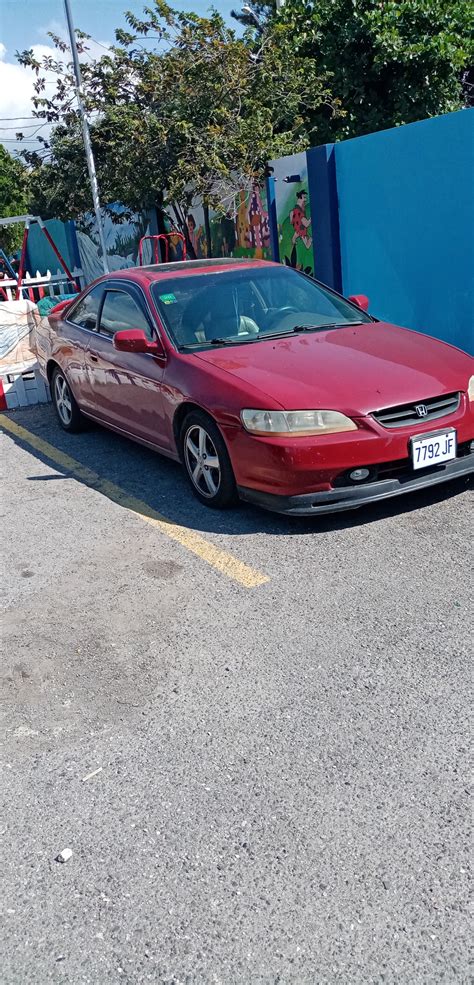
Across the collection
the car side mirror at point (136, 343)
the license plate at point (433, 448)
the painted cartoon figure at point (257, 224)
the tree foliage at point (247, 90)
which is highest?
the tree foliage at point (247, 90)

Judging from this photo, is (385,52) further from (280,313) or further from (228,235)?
(280,313)

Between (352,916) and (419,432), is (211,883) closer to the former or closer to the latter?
(352,916)

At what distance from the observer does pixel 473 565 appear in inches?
176

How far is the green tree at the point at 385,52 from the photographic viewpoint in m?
12.9

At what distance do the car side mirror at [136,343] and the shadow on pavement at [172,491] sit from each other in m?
0.95

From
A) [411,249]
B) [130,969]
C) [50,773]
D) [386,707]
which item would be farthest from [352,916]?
[411,249]

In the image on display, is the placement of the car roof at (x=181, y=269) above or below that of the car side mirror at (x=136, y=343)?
above

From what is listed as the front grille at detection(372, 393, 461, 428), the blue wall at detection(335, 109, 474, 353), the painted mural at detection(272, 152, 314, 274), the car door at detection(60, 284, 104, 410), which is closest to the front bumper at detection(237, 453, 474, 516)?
the front grille at detection(372, 393, 461, 428)

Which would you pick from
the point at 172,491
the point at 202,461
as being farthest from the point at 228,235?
the point at 202,461

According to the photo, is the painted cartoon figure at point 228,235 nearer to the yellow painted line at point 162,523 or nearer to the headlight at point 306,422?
the yellow painted line at point 162,523

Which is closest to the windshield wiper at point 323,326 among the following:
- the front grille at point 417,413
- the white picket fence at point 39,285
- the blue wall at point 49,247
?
the front grille at point 417,413

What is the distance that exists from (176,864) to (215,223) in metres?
11.5

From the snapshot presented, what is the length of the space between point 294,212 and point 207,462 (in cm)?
644

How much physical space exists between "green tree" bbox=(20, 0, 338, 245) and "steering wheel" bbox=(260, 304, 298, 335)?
5.87 metres
